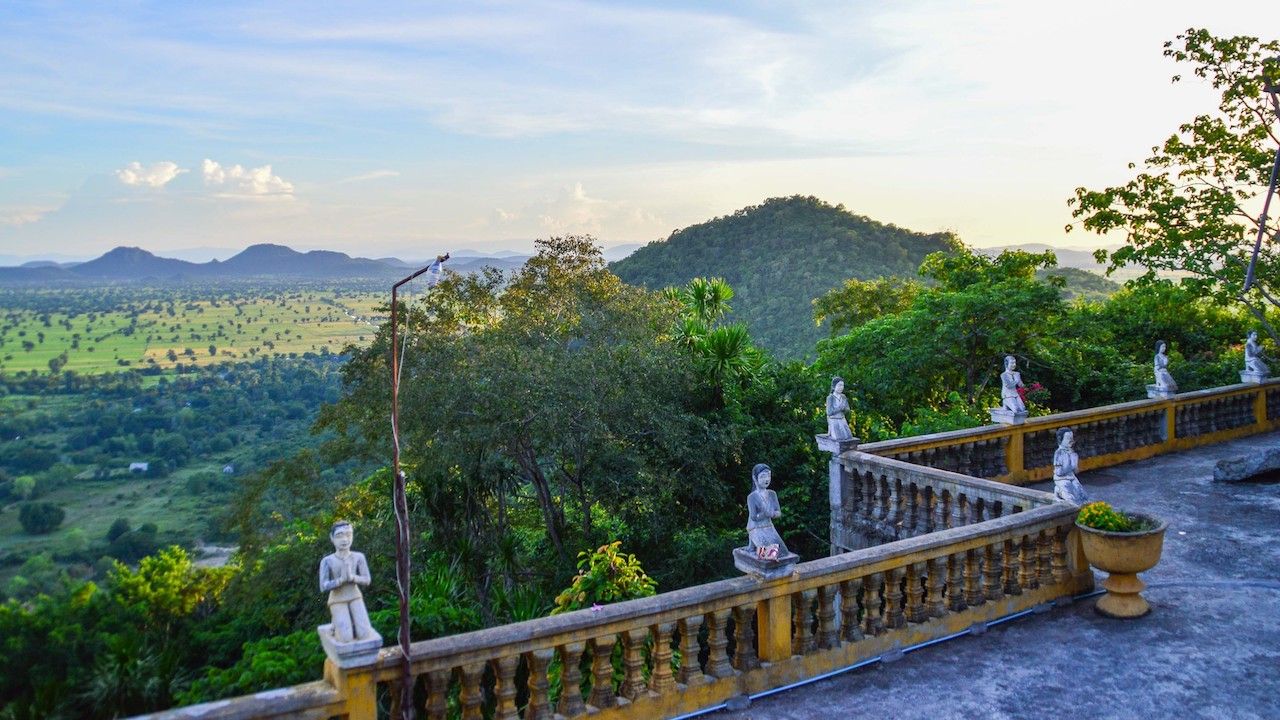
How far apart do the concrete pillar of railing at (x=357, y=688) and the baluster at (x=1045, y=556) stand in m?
5.79

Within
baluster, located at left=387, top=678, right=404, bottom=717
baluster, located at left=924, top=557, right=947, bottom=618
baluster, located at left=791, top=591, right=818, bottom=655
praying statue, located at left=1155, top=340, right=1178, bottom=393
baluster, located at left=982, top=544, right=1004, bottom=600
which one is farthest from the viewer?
Answer: praying statue, located at left=1155, top=340, right=1178, bottom=393

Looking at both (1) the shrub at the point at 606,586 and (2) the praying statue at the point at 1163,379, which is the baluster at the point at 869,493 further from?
(2) the praying statue at the point at 1163,379

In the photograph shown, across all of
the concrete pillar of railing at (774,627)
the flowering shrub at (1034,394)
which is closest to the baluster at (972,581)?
the concrete pillar of railing at (774,627)

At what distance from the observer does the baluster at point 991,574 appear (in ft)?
23.7

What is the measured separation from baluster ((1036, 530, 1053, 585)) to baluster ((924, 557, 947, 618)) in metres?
1.23

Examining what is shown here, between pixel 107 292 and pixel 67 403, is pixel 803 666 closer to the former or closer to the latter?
pixel 67 403

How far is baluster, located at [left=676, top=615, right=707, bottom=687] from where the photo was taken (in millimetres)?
5770

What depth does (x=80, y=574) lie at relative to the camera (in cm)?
1752

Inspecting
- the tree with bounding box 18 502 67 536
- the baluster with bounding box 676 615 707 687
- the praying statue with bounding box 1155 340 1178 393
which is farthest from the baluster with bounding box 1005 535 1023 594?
the tree with bounding box 18 502 67 536

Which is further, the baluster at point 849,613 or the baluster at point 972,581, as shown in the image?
the baluster at point 972,581

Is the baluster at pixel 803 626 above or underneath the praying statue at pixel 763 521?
underneath

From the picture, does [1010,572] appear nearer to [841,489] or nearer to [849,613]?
[849,613]

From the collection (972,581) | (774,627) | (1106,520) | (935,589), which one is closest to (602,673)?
(774,627)

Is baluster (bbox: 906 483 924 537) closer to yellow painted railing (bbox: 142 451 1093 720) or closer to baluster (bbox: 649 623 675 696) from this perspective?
yellow painted railing (bbox: 142 451 1093 720)
